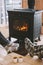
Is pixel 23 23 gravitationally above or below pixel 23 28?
above

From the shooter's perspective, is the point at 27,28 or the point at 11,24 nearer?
the point at 27,28

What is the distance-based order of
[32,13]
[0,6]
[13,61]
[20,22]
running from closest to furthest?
[13,61], [32,13], [20,22], [0,6]

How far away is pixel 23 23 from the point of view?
3701mm

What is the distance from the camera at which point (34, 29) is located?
3.65m

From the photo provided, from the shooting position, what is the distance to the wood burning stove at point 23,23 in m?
3.57

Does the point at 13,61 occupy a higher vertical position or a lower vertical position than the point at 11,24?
lower

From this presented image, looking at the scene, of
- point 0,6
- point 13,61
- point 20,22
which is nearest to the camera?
point 13,61

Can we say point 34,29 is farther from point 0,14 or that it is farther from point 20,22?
point 0,14

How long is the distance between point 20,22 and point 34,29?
388 millimetres

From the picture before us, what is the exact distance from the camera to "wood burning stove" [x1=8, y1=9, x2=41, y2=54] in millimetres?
3568

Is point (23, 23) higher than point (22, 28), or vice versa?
point (23, 23)

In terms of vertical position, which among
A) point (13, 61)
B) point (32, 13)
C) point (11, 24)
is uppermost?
point (32, 13)

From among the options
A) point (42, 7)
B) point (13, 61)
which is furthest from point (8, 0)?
point (13, 61)

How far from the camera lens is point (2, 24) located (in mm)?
4828
